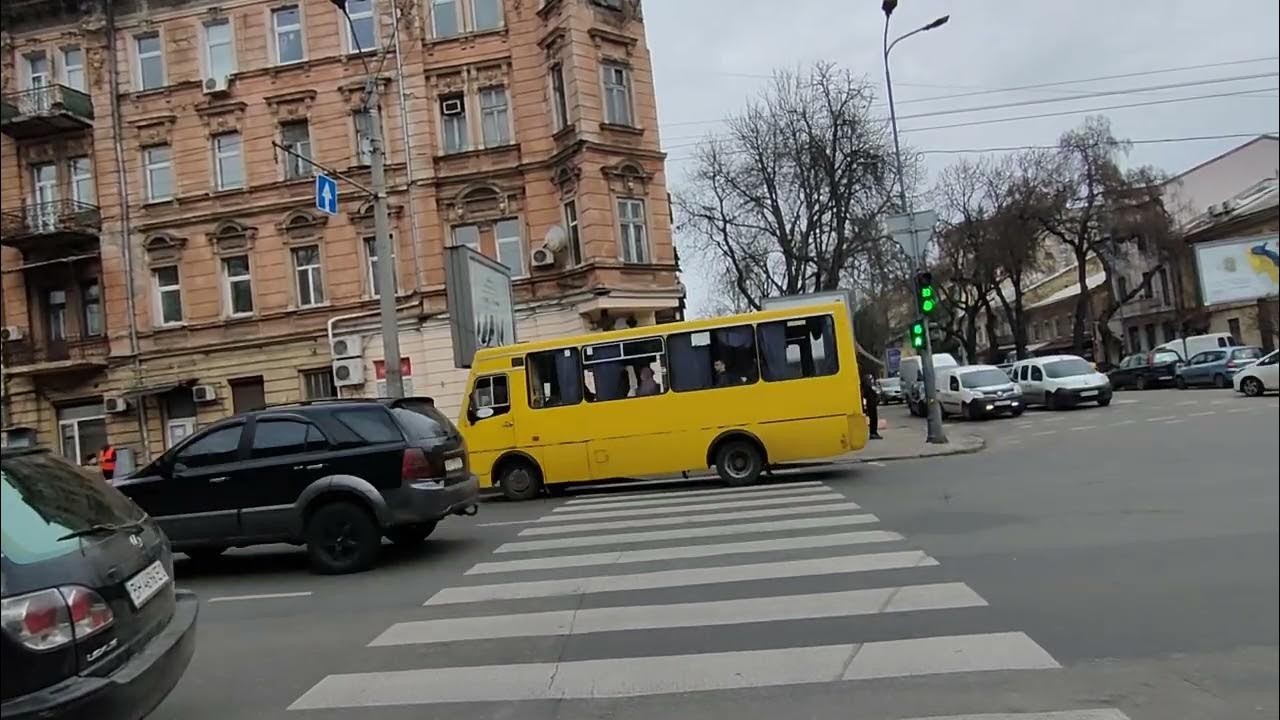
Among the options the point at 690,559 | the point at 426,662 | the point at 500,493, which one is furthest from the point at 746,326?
the point at 426,662

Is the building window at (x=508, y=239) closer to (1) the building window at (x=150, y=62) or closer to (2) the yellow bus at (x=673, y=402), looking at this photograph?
(2) the yellow bus at (x=673, y=402)

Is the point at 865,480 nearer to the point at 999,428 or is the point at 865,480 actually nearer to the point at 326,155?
the point at 999,428

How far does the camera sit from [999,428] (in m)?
22.5

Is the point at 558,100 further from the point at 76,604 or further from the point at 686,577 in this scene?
the point at 76,604

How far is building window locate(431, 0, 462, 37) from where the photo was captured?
24.0 m

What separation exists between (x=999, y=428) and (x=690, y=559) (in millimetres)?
16691

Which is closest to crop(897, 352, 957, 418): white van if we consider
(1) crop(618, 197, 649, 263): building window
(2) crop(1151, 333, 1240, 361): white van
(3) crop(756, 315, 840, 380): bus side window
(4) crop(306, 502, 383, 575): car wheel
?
(1) crop(618, 197, 649, 263): building window

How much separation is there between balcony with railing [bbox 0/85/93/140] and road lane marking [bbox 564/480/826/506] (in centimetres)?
1894

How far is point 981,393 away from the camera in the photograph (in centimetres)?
2581

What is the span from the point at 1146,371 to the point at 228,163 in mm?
29232

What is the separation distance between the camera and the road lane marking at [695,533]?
947cm

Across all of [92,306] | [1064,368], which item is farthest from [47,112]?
[1064,368]

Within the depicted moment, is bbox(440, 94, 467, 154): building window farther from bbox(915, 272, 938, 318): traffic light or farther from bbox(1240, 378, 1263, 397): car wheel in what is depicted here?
bbox(1240, 378, 1263, 397): car wheel

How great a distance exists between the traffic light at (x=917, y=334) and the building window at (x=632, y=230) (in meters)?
7.48
